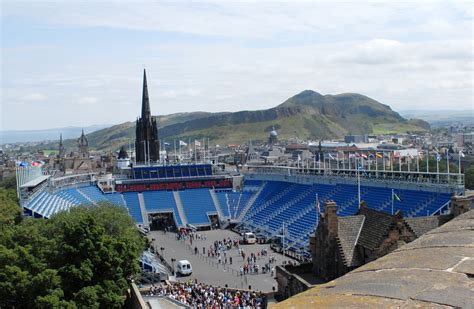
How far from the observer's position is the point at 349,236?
2384cm

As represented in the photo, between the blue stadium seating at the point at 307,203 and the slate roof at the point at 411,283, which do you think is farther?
the blue stadium seating at the point at 307,203

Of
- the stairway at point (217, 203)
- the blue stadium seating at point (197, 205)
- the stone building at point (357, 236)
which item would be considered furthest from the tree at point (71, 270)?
the stairway at point (217, 203)

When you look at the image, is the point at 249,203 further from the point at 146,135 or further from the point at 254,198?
the point at 146,135

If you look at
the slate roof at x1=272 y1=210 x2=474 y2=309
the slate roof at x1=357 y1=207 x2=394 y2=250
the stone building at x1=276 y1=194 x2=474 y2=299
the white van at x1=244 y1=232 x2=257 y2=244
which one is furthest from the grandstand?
the slate roof at x1=272 y1=210 x2=474 y2=309

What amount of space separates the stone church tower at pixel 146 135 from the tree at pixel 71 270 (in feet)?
218

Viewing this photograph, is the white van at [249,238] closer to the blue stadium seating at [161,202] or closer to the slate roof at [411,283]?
the blue stadium seating at [161,202]

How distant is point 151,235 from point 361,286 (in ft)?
198

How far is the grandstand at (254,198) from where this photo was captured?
51.8 metres

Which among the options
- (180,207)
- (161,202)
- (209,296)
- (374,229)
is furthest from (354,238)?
(161,202)

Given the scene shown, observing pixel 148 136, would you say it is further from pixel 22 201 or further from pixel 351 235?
Result: pixel 351 235

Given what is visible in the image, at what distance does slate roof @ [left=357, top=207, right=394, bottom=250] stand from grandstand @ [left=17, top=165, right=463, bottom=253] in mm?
22470

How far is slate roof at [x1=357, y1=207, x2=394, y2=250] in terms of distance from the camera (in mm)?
22277

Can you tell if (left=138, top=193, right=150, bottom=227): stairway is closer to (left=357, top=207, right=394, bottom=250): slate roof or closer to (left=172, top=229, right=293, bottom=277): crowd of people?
(left=172, top=229, right=293, bottom=277): crowd of people

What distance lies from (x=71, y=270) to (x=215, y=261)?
75.7 feet
